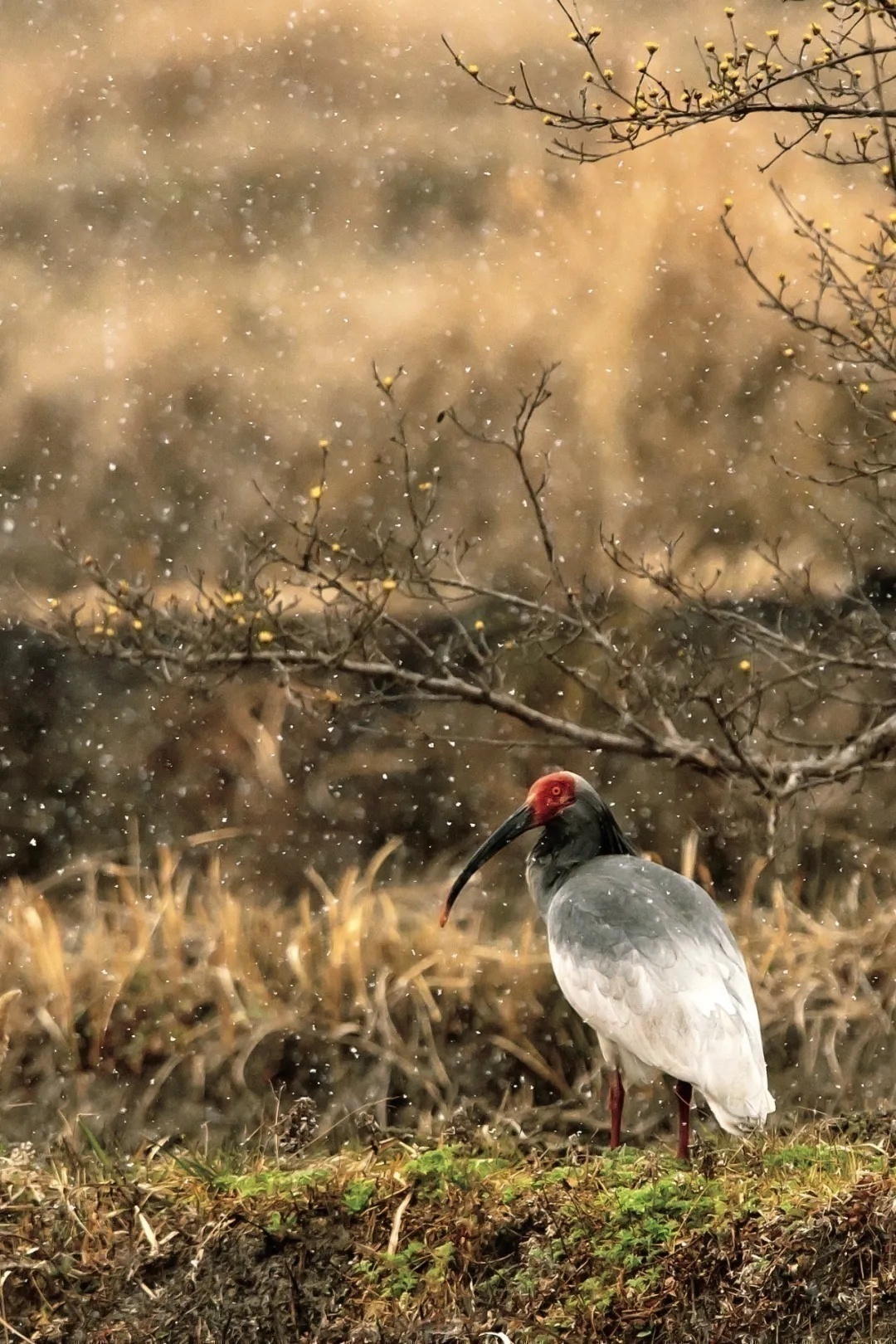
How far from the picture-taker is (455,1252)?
3.03m

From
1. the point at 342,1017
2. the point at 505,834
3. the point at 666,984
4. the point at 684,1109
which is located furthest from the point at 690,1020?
the point at 342,1017

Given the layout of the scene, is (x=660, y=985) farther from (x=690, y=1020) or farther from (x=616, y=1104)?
(x=616, y=1104)

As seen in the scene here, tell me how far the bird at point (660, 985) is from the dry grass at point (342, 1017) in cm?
72

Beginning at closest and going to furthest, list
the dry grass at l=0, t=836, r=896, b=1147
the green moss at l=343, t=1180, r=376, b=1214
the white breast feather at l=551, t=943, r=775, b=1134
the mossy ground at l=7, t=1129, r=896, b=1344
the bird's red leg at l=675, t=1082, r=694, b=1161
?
the mossy ground at l=7, t=1129, r=896, b=1344, the green moss at l=343, t=1180, r=376, b=1214, the white breast feather at l=551, t=943, r=775, b=1134, the bird's red leg at l=675, t=1082, r=694, b=1161, the dry grass at l=0, t=836, r=896, b=1147

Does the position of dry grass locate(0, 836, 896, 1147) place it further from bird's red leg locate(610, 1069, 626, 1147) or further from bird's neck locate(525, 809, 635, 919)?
bird's neck locate(525, 809, 635, 919)

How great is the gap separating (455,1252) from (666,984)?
0.76 meters

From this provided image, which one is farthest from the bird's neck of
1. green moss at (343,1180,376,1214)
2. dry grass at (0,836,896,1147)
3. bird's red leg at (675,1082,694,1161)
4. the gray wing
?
green moss at (343,1180,376,1214)

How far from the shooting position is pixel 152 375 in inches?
272

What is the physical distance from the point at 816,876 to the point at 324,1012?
1701mm

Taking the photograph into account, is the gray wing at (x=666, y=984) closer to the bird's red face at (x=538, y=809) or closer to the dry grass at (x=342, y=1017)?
the bird's red face at (x=538, y=809)

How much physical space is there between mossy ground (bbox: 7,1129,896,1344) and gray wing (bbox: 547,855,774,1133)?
19cm

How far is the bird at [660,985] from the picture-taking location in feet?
11.3

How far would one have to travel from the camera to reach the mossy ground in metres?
2.87

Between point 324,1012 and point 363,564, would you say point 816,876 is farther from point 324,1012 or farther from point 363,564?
point 363,564
